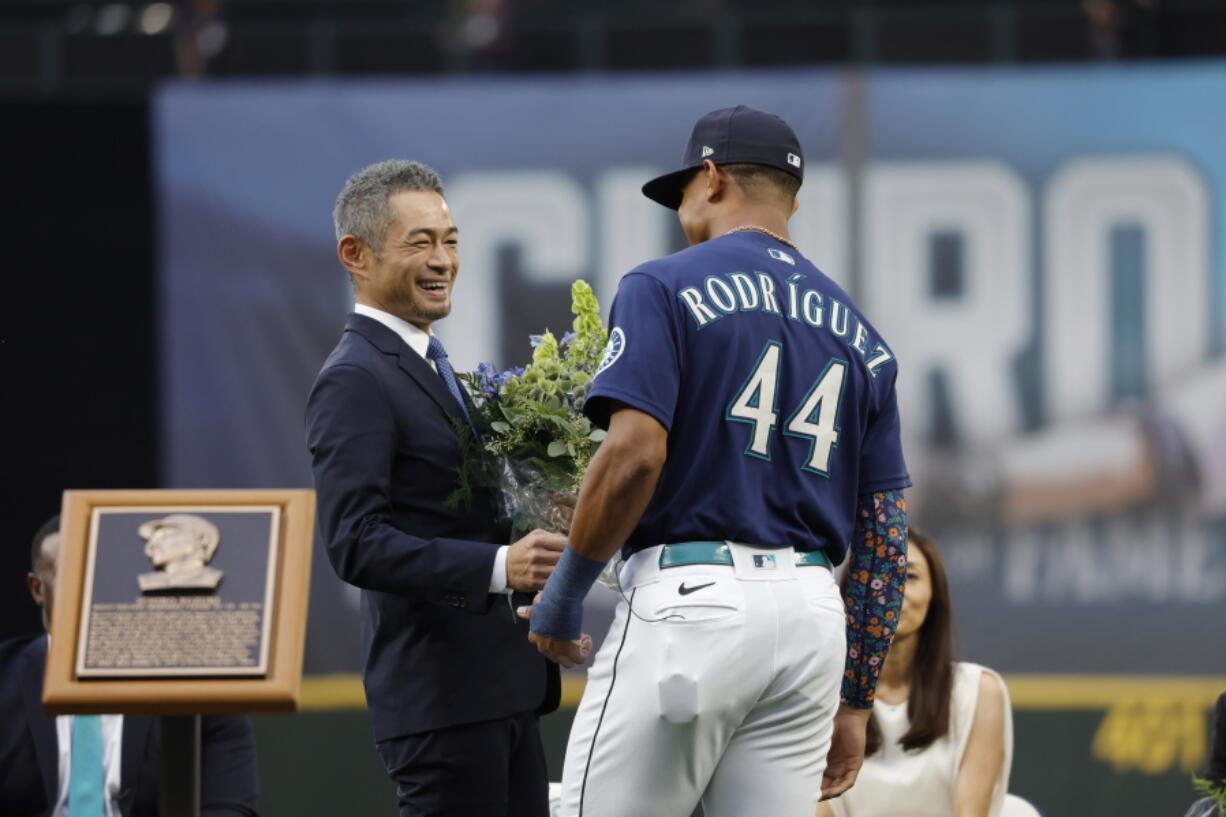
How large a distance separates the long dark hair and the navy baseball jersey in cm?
157

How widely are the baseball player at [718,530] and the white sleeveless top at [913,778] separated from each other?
1.53m

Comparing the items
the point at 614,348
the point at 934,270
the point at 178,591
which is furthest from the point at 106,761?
the point at 934,270

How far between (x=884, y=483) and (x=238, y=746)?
5.46 feet

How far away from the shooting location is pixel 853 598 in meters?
3.07

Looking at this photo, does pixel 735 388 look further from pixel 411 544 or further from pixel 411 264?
pixel 411 264

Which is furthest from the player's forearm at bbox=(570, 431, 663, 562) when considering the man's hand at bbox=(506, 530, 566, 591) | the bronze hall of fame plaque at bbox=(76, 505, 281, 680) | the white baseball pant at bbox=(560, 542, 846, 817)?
the bronze hall of fame plaque at bbox=(76, 505, 281, 680)

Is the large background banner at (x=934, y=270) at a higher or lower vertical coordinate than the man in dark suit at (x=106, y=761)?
higher

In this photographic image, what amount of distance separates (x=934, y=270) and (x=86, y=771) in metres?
3.92

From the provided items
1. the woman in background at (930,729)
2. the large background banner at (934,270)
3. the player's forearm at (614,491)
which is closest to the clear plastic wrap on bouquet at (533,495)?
the player's forearm at (614,491)

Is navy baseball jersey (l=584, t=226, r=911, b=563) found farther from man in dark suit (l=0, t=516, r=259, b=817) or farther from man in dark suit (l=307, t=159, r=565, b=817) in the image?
man in dark suit (l=0, t=516, r=259, b=817)

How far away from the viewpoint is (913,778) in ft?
14.3

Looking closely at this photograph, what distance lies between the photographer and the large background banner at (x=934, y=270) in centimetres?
652

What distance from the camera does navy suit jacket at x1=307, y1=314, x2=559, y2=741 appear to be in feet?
9.97

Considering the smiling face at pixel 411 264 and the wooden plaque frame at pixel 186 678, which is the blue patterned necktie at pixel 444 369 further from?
the wooden plaque frame at pixel 186 678
